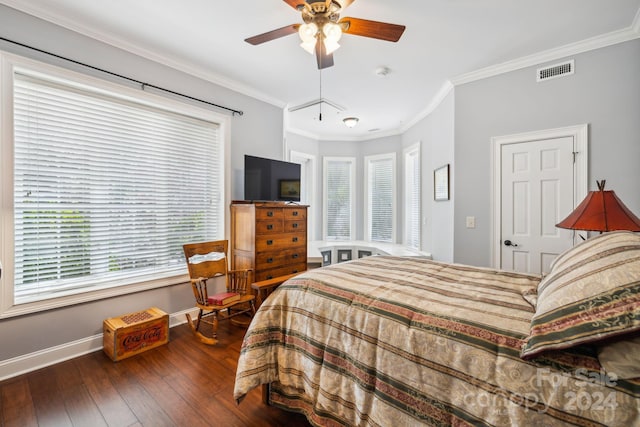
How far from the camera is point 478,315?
1150 mm

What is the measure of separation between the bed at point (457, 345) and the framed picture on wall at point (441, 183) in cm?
201

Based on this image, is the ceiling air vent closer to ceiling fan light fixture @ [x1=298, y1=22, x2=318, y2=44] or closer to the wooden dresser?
ceiling fan light fixture @ [x1=298, y1=22, x2=318, y2=44]

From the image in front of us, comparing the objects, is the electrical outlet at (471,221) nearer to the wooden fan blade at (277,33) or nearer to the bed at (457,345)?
the bed at (457,345)

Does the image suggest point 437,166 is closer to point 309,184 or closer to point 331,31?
point 309,184

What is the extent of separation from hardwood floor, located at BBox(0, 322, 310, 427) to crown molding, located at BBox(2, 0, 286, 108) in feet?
9.30

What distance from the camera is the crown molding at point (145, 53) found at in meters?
2.22

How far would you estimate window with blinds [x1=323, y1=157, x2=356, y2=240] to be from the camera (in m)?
5.85

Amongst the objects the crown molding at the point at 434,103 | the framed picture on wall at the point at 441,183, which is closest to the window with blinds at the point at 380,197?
the crown molding at the point at 434,103

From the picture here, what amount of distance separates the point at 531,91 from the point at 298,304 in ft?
10.6

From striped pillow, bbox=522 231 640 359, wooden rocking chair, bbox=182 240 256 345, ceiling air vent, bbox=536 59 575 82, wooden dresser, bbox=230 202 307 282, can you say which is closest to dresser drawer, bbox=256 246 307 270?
wooden dresser, bbox=230 202 307 282

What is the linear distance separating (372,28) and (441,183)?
2.54 m

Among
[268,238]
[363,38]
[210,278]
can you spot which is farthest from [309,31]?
[210,278]

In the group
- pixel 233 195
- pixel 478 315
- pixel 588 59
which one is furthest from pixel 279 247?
pixel 588 59

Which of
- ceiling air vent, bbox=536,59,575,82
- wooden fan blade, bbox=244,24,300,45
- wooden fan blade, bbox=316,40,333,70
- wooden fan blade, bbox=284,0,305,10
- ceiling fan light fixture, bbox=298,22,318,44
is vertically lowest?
wooden fan blade, bbox=316,40,333,70
